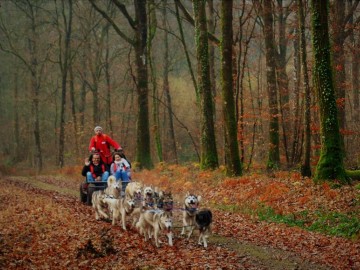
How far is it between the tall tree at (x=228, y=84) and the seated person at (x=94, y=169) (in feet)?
19.4

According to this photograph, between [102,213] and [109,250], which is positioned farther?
[102,213]

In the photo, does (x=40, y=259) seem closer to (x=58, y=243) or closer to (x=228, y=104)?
(x=58, y=243)

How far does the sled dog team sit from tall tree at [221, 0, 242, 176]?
7.28m

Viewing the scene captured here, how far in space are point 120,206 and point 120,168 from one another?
3.50 meters

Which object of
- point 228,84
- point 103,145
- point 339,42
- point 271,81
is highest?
point 339,42

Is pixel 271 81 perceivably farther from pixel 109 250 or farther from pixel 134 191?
pixel 109 250

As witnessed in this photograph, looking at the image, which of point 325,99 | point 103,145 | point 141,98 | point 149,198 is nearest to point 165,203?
point 149,198

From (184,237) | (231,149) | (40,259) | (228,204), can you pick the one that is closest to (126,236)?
(184,237)

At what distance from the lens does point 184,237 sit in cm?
1145

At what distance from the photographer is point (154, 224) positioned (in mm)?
10523

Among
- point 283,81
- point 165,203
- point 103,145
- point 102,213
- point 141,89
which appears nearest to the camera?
point 165,203

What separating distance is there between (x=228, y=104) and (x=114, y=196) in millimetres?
8085

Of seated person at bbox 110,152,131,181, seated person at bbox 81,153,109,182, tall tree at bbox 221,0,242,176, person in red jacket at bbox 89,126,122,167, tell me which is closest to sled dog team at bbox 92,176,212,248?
seated person at bbox 110,152,131,181

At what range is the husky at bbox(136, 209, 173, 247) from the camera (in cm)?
1028
